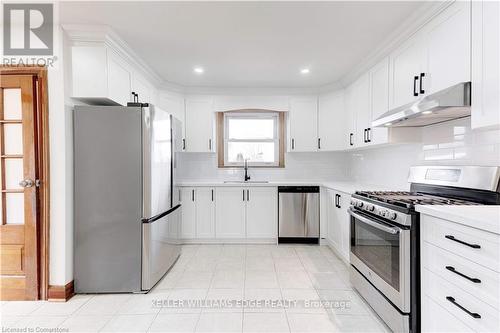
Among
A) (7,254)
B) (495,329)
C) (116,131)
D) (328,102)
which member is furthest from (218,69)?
(495,329)

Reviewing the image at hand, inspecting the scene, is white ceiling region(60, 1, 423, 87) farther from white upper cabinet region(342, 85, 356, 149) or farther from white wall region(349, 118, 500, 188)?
white wall region(349, 118, 500, 188)

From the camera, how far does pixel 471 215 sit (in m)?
1.32

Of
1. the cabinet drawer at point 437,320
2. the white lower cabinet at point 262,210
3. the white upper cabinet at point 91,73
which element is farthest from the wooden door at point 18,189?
the cabinet drawer at point 437,320

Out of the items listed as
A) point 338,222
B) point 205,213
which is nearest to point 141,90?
point 205,213

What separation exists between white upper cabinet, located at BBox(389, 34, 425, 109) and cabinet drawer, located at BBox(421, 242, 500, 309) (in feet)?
4.36

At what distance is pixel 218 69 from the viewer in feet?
11.3

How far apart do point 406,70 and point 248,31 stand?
147cm

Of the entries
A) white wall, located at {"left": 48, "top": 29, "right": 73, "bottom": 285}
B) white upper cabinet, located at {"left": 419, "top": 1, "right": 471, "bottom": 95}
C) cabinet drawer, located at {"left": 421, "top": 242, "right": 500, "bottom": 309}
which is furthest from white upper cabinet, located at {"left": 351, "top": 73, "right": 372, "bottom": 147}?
white wall, located at {"left": 48, "top": 29, "right": 73, "bottom": 285}

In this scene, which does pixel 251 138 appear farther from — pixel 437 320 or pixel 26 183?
pixel 437 320

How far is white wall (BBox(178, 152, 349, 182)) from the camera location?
457cm

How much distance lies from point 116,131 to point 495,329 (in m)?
2.88

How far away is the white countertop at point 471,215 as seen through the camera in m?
1.19

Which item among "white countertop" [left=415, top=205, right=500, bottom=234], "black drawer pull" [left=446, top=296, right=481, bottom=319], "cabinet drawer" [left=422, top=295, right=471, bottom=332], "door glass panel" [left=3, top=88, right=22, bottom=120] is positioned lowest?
"cabinet drawer" [left=422, top=295, right=471, bottom=332]

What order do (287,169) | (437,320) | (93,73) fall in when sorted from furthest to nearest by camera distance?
(287,169) < (93,73) < (437,320)
